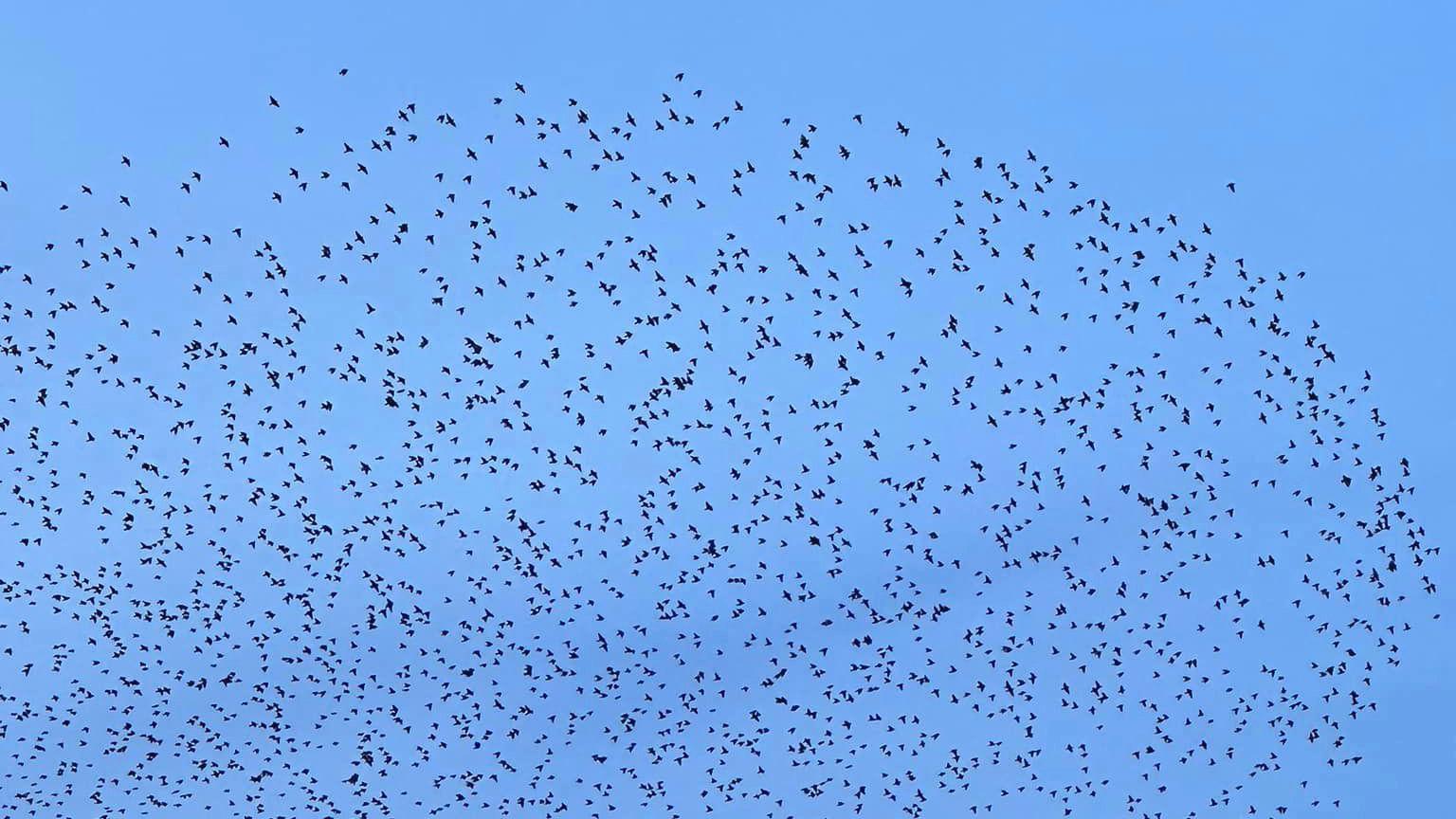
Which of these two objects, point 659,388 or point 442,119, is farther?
point 659,388

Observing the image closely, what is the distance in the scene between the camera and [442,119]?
1576 inches

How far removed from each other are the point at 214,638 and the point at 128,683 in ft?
9.90

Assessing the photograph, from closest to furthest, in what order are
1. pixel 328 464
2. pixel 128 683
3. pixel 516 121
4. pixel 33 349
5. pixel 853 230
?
pixel 516 121 < pixel 853 230 < pixel 33 349 < pixel 328 464 < pixel 128 683

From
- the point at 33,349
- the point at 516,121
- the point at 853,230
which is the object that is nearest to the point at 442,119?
the point at 516,121

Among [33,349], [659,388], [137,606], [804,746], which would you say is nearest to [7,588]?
[137,606]

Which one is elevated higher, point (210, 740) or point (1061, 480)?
point (1061, 480)

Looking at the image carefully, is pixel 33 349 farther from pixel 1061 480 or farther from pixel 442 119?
pixel 1061 480

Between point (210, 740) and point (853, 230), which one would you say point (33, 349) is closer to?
point (210, 740)

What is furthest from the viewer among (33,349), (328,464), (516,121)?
(328,464)

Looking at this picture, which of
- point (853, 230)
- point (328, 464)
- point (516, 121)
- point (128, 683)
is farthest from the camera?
point (128, 683)

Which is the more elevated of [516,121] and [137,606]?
[516,121]

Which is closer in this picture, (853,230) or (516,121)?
(516,121)

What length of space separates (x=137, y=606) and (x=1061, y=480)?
28873mm

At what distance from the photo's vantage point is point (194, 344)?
46.3 meters
